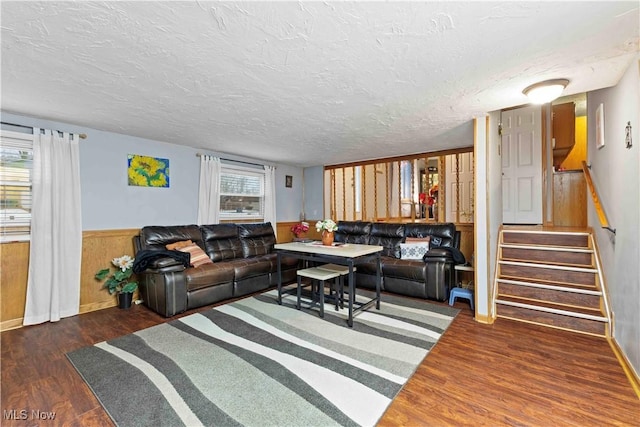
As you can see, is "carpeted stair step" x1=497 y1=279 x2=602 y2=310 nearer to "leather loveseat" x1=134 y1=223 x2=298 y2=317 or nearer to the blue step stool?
the blue step stool

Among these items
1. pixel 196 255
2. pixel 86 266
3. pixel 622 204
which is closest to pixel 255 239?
pixel 196 255

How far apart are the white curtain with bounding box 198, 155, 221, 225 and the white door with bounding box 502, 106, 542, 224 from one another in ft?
16.3

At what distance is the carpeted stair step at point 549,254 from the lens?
10.2 feet

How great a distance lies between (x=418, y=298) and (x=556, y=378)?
1.86m

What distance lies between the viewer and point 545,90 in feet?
7.44

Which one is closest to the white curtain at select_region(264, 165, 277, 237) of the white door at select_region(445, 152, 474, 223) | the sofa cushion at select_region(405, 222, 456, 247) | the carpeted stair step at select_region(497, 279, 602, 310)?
the sofa cushion at select_region(405, 222, 456, 247)

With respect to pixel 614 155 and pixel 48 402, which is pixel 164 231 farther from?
pixel 614 155

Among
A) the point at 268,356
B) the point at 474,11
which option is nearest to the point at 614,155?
the point at 474,11

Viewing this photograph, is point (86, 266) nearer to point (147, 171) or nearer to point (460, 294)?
point (147, 171)

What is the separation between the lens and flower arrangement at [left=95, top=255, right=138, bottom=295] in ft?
11.1

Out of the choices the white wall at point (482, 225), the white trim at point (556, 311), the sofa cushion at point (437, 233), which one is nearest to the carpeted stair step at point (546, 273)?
the white trim at point (556, 311)

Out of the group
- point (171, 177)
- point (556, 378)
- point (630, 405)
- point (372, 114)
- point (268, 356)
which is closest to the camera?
point (630, 405)

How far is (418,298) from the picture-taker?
150 inches

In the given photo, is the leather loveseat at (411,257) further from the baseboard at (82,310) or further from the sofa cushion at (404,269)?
the baseboard at (82,310)
